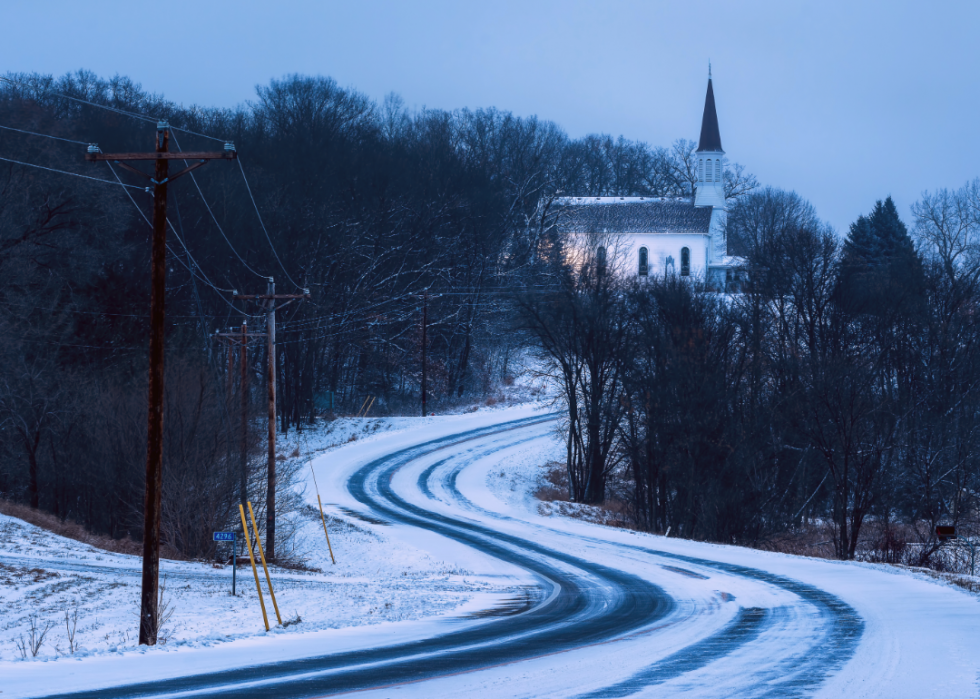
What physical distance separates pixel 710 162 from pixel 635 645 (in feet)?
294

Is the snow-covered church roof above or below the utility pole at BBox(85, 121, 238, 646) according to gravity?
above

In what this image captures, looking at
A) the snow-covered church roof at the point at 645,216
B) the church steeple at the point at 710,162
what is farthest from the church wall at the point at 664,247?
the church steeple at the point at 710,162

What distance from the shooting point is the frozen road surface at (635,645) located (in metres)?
10.7

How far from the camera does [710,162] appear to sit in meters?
98.3

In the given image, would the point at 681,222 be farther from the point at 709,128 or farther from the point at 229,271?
the point at 229,271

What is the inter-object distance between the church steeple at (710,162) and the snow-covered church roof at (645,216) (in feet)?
6.16

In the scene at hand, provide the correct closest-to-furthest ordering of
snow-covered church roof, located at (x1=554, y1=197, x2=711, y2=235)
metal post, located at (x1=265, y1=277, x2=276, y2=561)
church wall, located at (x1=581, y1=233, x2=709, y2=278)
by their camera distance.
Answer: metal post, located at (x1=265, y1=277, x2=276, y2=561) < snow-covered church roof, located at (x1=554, y1=197, x2=711, y2=235) < church wall, located at (x1=581, y1=233, x2=709, y2=278)

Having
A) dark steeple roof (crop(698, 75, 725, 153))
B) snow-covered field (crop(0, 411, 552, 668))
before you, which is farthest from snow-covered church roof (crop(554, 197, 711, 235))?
snow-covered field (crop(0, 411, 552, 668))

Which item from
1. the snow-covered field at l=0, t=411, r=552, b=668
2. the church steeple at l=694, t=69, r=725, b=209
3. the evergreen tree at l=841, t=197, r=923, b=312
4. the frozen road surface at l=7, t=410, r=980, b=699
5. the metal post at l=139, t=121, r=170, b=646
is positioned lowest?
the snow-covered field at l=0, t=411, r=552, b=668

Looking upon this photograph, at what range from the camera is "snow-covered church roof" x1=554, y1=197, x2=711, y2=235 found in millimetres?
94812

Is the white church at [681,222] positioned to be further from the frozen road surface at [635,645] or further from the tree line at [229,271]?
the frozen road surface at [635,645]

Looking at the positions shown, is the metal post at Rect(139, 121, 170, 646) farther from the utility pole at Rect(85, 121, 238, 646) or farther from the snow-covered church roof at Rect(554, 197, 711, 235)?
the snow-covered church roof at Rect(554, 197, 711, 235)

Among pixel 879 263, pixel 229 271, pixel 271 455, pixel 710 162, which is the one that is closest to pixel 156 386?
pixel 271 455

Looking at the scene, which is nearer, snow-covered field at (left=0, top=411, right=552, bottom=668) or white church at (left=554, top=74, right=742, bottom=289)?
snow-covered field at (left=0, top=411, right=552, bottom=668)
